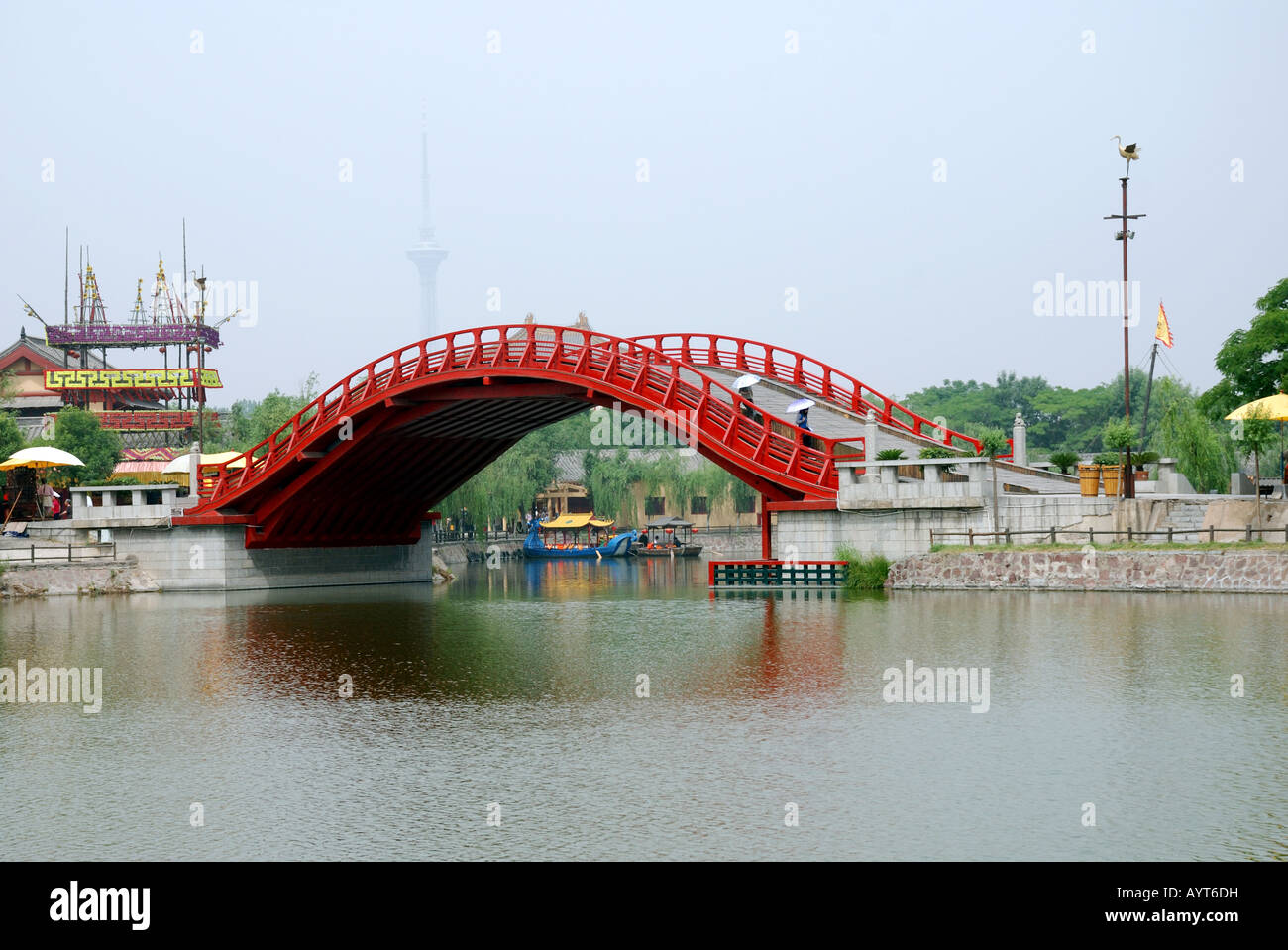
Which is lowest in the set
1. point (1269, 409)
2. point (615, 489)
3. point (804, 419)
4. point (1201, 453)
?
point (615, 489)

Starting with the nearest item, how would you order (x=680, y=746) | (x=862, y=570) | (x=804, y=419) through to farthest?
(x=680, y=746) → (x=862, y=570) → (x=804, y=419)

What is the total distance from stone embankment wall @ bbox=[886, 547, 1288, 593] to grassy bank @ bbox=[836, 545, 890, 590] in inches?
11.2

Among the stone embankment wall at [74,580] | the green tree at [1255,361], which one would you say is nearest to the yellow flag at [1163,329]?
the green tree at [1255,361]

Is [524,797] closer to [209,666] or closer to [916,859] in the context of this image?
[916,859]

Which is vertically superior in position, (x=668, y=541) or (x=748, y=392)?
(x=748, y=392)

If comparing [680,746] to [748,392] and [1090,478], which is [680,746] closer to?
[1090,478]

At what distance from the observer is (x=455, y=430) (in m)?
48.8

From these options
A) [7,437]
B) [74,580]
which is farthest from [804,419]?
[7,437]

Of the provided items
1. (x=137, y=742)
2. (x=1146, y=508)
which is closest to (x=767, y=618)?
(x=1146, y=508)

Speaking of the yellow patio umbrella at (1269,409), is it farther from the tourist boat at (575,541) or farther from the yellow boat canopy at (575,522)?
the yellow boat canopy at (575,522)

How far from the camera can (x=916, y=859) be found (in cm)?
→ 997

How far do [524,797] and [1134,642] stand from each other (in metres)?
13.0

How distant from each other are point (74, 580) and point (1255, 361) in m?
41.4

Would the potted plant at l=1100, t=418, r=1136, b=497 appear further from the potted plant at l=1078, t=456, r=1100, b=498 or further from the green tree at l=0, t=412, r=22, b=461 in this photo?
the green tree at l=0, t=412, r=22, b=461
